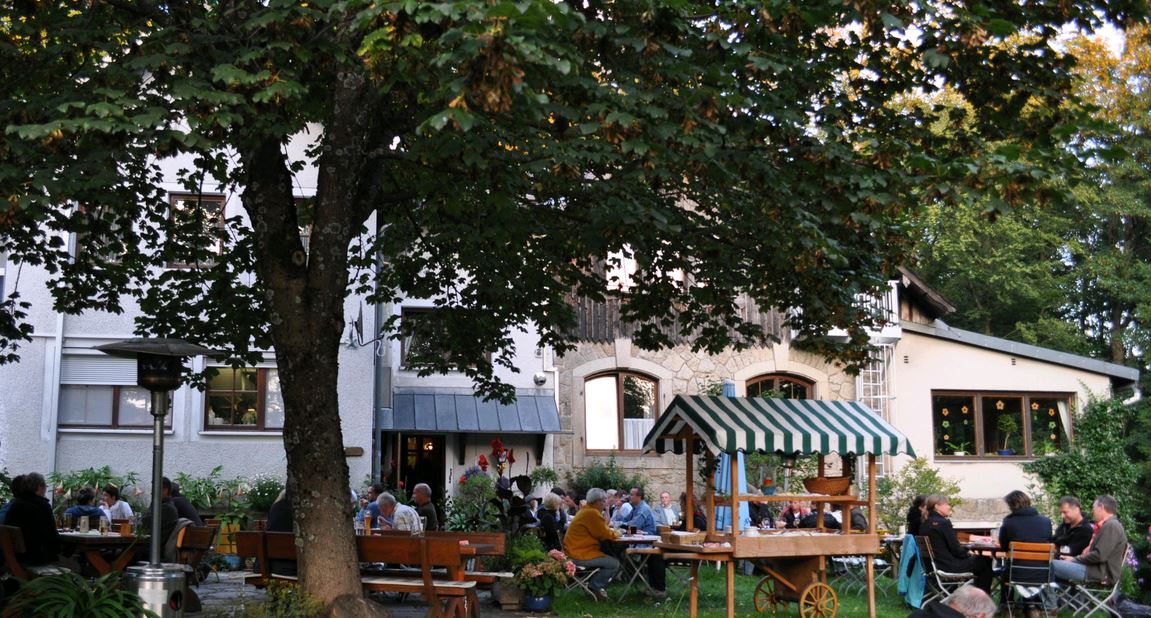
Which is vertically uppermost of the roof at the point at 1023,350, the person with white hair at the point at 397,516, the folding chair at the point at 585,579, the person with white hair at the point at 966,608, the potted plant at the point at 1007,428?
the roof at the point at 1023,350

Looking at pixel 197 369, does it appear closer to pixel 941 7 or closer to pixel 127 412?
pixel 127 412

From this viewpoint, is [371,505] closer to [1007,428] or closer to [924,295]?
[924,295]

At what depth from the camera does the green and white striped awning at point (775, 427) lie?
40.5ft

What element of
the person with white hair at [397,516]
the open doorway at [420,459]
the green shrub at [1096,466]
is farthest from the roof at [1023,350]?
the person with white hair at [397,516]

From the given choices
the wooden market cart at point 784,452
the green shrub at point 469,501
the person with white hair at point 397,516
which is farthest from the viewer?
the green shrub at point 469,501

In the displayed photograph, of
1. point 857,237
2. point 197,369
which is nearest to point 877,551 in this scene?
point 857,237

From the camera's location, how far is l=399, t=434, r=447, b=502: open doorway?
23.7m

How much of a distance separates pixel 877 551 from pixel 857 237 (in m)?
3.33

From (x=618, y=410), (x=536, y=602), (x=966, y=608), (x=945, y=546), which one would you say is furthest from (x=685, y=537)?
(x=618, y=410)

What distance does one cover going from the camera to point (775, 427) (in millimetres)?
A: 12688

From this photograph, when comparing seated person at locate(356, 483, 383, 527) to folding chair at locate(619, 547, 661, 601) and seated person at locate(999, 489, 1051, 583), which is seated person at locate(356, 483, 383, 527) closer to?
folding chair at locate(619, 547, 661, 601)

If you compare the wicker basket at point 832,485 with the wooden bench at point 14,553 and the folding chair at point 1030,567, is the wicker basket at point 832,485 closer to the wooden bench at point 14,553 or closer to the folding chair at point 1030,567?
the folding chair at point 1030,567

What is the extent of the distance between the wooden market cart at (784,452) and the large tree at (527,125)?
3.12 feet

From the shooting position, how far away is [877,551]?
1283 centimetres
